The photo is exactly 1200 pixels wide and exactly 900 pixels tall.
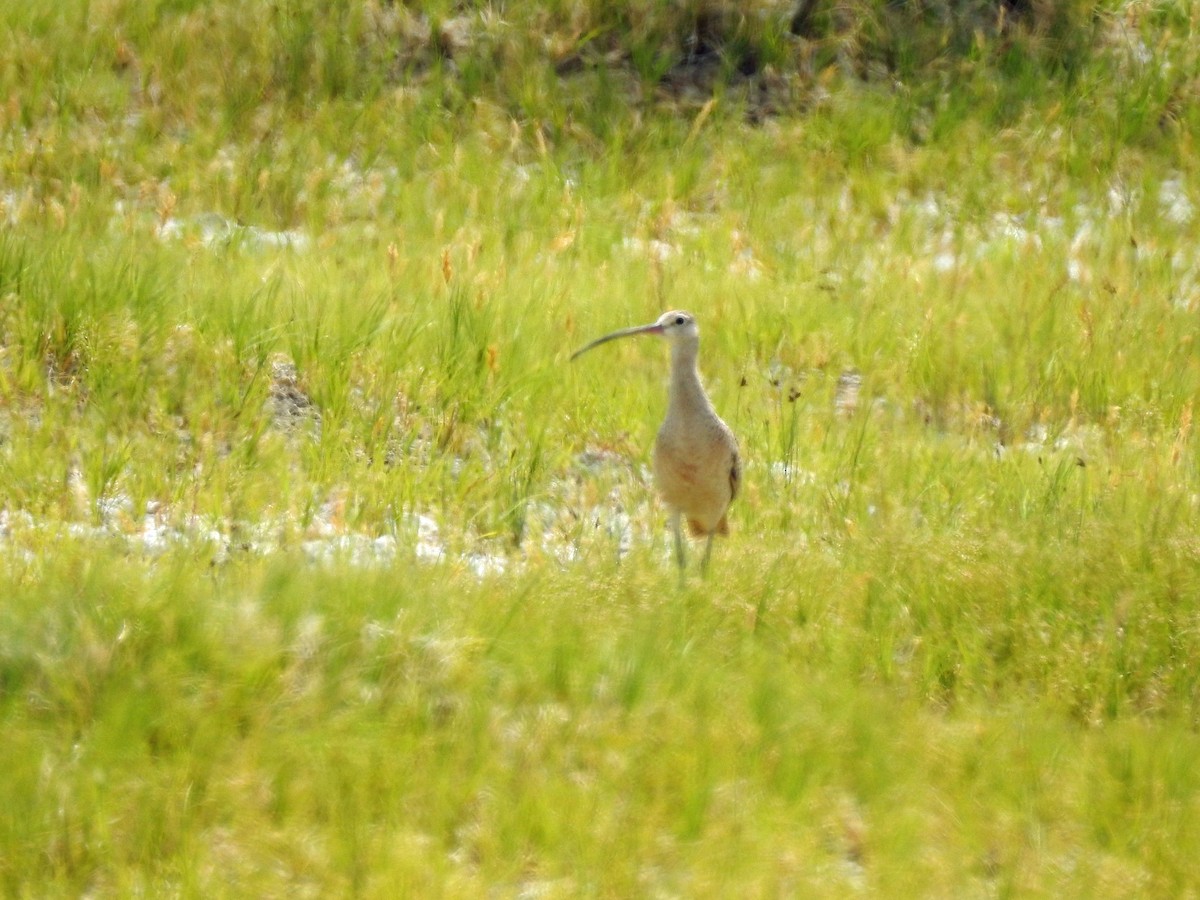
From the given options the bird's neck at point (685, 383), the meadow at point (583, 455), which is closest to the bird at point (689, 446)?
the bird's neck at point (685, 383)

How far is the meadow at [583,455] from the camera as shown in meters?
4.77

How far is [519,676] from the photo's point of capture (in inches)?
210

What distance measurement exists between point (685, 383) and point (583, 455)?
1166 mm

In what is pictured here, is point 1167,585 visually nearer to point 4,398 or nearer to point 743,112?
point 4,398

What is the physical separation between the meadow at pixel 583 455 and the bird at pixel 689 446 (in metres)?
0.23

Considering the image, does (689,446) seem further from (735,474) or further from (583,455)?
(583,455)

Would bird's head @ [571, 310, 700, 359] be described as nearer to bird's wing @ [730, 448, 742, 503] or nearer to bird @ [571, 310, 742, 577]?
bird @ [571, 310, 742, 577]

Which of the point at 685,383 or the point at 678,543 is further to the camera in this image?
the point at 685,383

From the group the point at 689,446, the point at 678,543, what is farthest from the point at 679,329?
the point at 678,543

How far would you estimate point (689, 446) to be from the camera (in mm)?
6965

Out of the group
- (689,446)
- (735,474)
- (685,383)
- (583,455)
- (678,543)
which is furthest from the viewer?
(583,455)

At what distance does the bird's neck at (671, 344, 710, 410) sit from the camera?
7.07m

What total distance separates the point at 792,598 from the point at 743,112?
783cm

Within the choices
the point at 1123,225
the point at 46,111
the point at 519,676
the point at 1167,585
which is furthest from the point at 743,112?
the point at 519,676
